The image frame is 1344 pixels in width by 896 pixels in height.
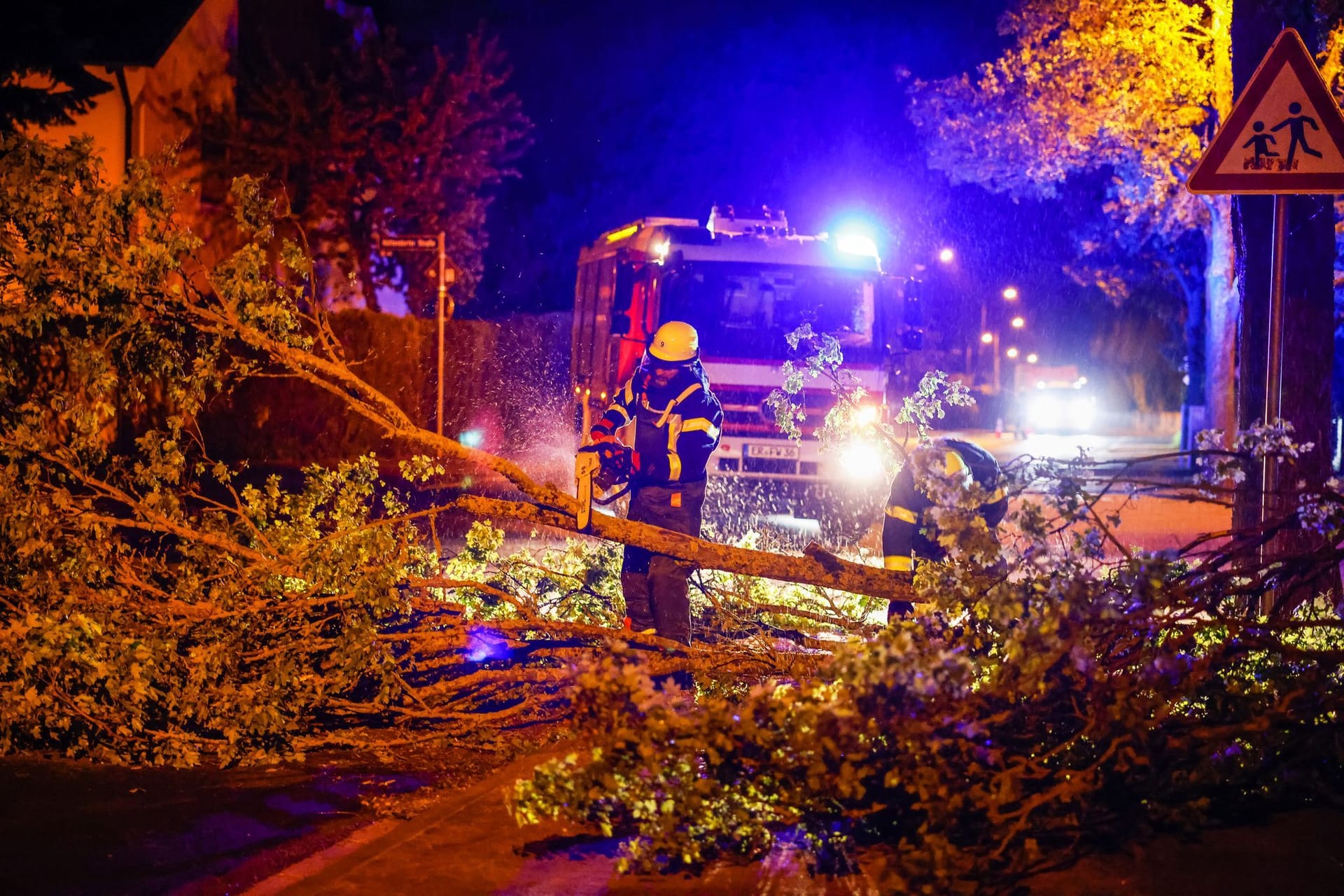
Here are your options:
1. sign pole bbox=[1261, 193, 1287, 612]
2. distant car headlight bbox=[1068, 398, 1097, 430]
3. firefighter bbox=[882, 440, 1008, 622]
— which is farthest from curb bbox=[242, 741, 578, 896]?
distant car headlight bbox=[1068, 398, 1097, 430]

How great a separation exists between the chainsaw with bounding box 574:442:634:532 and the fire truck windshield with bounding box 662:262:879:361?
455 centimetres

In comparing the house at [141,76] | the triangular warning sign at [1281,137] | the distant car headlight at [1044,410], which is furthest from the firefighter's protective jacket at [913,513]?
the distant car headlight at [1044,410]

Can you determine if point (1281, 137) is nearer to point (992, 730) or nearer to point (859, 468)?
point (992, 730)

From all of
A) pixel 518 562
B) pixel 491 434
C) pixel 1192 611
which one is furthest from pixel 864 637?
pixel 491 434

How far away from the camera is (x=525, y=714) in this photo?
18.5 ft

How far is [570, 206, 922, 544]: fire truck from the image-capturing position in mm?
11117

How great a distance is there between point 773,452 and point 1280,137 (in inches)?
255

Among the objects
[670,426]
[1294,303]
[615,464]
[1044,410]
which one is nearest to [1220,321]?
[1294,303]

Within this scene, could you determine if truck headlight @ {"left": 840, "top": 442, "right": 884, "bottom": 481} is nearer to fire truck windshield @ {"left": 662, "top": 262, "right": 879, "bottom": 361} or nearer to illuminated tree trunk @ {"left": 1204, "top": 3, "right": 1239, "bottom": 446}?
fire truck windshield @ {"left": 662, "top": 262, "right": 879, "bottom": 361}

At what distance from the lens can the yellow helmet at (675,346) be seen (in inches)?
259

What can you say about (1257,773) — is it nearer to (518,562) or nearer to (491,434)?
(518,562)

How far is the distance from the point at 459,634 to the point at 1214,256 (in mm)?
16153

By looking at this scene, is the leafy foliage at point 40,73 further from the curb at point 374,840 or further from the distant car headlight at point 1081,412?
the distant car headlight at point 1081,412

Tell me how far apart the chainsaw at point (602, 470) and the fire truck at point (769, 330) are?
439cm
